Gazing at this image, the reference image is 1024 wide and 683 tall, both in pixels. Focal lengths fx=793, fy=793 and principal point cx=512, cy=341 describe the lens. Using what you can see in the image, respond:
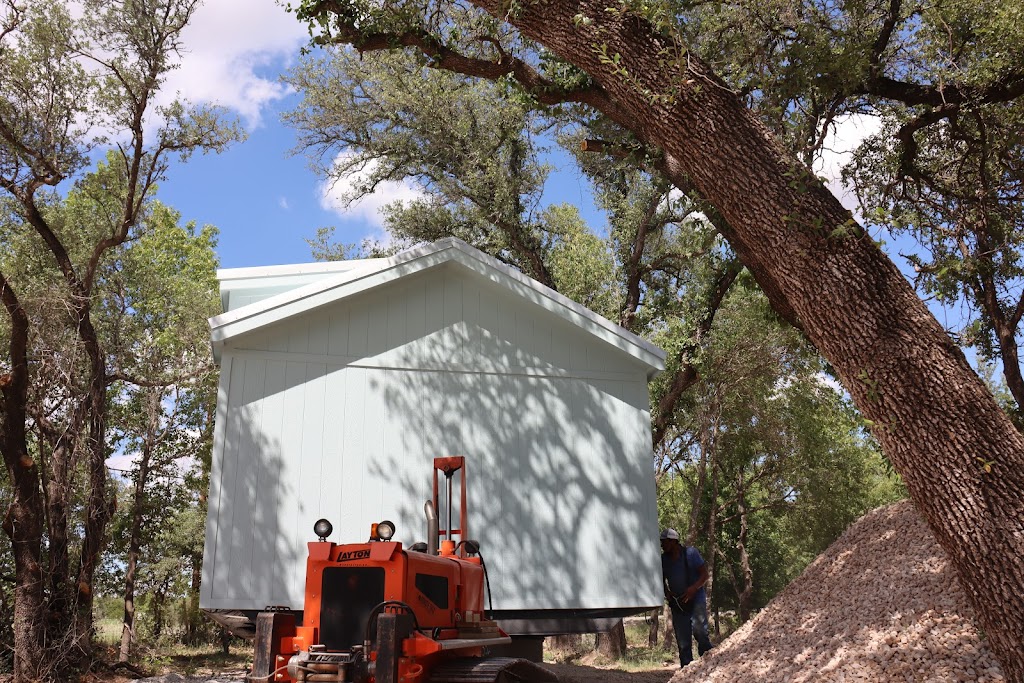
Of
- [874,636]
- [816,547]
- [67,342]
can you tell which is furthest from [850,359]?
[816,547]

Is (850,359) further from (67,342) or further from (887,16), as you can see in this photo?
(67,342)

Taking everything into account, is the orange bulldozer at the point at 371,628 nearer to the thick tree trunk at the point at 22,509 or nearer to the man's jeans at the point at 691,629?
the man's jeans at the point at 691,629

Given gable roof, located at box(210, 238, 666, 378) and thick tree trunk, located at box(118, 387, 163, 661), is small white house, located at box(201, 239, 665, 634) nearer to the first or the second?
gable roof, located at box(210, 238, 666, 378)

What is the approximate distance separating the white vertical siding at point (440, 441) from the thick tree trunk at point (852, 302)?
4.47 metres

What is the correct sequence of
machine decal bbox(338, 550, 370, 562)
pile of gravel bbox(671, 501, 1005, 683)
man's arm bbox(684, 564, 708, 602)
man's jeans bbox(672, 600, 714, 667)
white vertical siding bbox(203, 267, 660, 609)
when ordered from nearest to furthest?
machine decal bbox(338, 550, 370, 562), pile of gravel bbox(671, 501, 1005, 683), white vertical siding bbox(203, 267, 660, 609), man's jeans bbox(672, 600, 714, 667), man's arm bbox(684, 564, 708, 602)

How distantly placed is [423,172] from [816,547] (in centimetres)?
1884

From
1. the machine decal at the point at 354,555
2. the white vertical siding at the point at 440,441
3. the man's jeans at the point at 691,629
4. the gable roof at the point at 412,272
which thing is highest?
the gable roof at the point at 412,272

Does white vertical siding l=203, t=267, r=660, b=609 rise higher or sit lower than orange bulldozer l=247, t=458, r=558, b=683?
higher

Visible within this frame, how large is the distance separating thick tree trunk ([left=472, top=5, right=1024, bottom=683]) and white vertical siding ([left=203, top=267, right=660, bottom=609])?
14.7ft

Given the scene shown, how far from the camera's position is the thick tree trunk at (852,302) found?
492cm

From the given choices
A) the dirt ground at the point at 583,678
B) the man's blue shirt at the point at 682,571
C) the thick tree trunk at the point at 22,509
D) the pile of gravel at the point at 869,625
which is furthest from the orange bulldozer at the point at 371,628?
the thick tree trunk at the point at 22,509

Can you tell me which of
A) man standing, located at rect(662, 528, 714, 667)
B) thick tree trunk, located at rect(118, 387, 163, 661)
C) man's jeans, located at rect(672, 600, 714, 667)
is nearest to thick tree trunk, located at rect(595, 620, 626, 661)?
man standing, located at rect(662, 528, 714, 667)

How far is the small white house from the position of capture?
31.4 feet

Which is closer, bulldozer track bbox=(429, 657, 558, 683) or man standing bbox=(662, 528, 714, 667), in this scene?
bulldozer track bbox=(429, 657, 558, 683)
